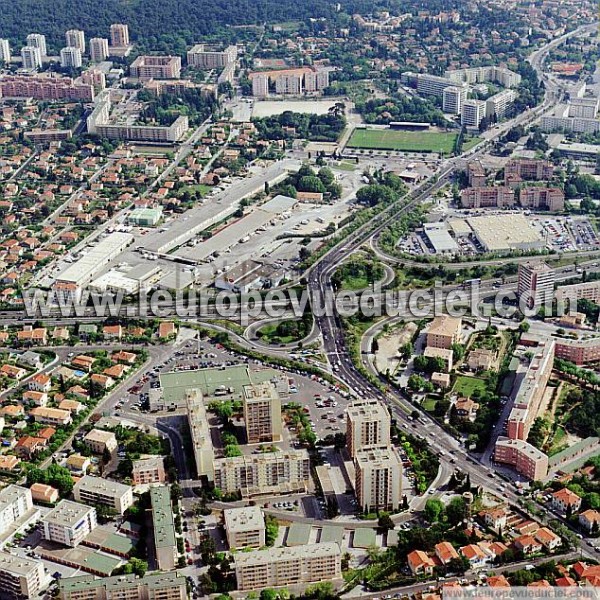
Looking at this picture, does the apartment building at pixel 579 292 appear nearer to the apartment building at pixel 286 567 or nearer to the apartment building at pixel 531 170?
the apartment building at pixel 531 170

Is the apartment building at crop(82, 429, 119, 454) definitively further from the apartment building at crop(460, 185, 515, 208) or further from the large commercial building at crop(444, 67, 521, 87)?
the large commercial building at crop(444, 67, 521, 87)

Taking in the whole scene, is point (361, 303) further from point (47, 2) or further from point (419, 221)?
point (47, 2)

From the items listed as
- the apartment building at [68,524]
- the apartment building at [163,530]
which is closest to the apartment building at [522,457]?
the apartment building at [163,530]

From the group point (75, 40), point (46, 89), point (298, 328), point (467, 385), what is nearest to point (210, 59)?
point (75, 40)

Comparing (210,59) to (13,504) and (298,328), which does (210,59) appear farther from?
(13,504)

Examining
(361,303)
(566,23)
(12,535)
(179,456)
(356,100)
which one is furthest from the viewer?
(566,23)

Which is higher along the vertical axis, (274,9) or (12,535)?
(274,9)

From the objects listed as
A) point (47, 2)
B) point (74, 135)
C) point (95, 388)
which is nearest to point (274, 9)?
point (47, 2)
